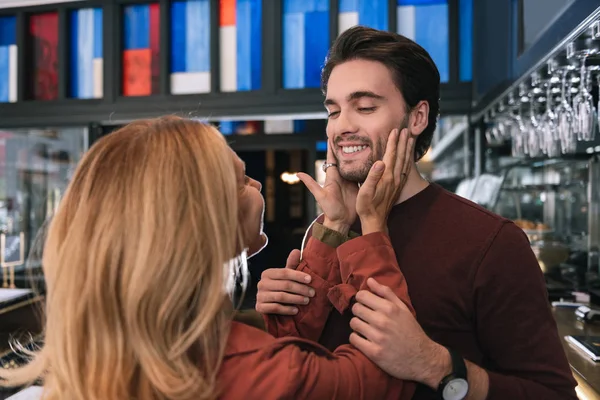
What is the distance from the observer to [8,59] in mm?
4117

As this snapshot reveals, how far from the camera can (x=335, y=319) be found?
1149 mm

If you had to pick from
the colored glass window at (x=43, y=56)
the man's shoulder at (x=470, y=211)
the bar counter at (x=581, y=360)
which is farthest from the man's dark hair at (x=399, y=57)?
the colored glass window at (x=43, y=56)

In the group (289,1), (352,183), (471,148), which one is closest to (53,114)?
(289,1)

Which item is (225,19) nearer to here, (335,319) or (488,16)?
(488,16)

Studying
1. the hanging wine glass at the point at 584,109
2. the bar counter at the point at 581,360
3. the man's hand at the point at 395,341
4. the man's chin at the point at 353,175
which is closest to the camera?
the man's hand at the point at 395,341

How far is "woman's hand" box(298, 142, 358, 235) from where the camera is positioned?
113 centimetres

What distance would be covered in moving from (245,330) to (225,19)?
3346 millimetres

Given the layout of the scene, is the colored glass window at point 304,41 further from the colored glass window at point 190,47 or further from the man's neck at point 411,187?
the man's neck at point 411,187

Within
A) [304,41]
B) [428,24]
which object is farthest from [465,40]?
[304,41]

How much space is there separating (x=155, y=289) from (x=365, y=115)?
2.25 feet

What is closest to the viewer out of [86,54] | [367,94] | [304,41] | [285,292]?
[285,292]

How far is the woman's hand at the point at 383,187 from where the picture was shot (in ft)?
3.33

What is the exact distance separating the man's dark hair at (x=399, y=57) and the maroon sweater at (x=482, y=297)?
281 millimetres

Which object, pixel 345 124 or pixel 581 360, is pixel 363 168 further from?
pixel 581 360
